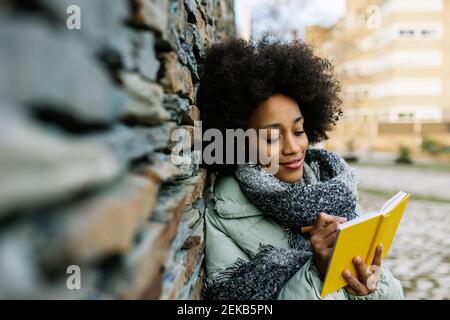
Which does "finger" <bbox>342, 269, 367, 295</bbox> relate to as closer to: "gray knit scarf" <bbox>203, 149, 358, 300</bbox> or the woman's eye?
"gray knit scarf" <bbox>203, 149, 358, 300</bbox>

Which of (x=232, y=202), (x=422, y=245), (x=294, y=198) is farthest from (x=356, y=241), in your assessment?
(x=422, y=245)

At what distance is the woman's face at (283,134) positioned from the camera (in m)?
2.08

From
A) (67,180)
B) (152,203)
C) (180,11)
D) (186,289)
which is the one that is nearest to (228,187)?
(186,289)

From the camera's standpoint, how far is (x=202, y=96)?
2.22 metres

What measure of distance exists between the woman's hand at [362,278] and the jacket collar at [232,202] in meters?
0.49

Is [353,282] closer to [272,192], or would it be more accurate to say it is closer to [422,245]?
[272,192]

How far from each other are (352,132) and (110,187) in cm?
2914

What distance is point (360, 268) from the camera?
1791 mm

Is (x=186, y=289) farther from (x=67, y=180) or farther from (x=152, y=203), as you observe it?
(x=67, y=180)

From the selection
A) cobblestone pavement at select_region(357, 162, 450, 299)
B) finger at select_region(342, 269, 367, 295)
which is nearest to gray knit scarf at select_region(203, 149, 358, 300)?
finger at select_region(342, 269, 367, 295)

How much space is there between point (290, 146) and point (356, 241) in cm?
Answer: 56

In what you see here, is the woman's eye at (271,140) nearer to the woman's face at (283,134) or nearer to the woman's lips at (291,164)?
the woman's face at (283,134)

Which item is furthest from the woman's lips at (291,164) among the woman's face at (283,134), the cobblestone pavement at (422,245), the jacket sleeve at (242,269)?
the cobblestone pavement at (422,245)
